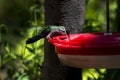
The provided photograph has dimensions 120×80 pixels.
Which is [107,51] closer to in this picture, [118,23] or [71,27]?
[71,27]

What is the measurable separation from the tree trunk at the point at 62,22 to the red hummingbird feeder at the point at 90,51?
190 millimetres

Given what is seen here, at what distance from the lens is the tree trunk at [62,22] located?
5.43 ft

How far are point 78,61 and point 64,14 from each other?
0.29 m

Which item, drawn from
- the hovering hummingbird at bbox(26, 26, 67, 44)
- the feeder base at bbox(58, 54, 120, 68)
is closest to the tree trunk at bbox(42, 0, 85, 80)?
the hovering hummingbird at bbox(26, 26, 67, 44)

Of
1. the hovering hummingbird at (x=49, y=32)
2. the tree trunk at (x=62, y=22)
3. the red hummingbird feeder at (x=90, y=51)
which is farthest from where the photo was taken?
the tree trunk at (x=62, y=22)

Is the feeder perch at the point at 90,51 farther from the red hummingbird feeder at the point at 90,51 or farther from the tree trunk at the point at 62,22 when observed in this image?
the tree trunk at the point at 62,22

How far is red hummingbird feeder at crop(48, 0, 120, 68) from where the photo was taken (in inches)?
54.9

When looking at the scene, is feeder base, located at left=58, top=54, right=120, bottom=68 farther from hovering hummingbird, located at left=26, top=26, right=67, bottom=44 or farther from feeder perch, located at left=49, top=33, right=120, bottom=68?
hovering hummingbird, located at left=26, top=26, right=67, bottom=44

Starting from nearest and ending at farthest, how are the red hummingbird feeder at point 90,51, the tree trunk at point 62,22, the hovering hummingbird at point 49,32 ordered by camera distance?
1. the red hummingbird feeder at point 90,51
2. the hovering hummingbird at point 49,32
3. the tree trunk at point 62,22

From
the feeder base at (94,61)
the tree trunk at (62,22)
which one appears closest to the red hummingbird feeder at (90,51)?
the feeder base at (94,61)

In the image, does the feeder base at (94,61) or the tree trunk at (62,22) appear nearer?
the feeder base at (94,61)

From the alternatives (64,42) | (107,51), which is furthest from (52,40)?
(107,51)

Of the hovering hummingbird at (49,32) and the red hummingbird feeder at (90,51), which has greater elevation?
the hovering hummingbird at (49,32)

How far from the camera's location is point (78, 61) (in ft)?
4.69
